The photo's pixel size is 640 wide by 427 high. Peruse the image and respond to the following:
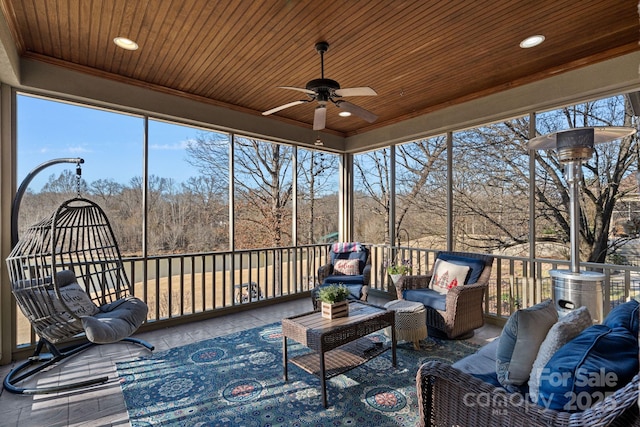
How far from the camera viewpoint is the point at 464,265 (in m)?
3.61

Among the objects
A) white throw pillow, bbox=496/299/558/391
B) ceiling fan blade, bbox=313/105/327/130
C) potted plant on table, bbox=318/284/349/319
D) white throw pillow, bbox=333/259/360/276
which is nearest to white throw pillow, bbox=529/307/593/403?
white throw pillow, bbox=496/299/558/391

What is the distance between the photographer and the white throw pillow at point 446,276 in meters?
3.55

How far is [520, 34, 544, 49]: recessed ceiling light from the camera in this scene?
283 centimetres

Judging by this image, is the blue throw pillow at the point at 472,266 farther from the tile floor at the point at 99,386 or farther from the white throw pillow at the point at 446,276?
the tile floor at the point at 99,386

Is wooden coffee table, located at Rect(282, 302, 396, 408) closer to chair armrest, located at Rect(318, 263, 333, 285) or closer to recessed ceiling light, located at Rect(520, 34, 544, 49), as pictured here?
chair armrest, located at Rect(318, 263, 333, 285)

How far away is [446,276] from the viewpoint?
3.66 meters

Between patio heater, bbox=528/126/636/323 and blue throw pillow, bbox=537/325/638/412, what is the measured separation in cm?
174

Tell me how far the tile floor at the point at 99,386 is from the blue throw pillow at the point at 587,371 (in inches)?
94.7

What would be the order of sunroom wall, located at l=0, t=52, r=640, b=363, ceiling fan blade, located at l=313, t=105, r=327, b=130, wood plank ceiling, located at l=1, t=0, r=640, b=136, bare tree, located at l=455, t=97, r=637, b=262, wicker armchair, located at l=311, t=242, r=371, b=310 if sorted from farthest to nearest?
wicker armchair, located at l=311, t=242, r=371, b=310
bare tree, located at l=455, t=97, r=637, b=262
ceiling fan blade, located at l=313, t=105, r=327, b=130
sunroom wall, located at l=0, t=52, r=640, b=363
wood plank ceiling, located at l=1, t=0, r=640, b=136

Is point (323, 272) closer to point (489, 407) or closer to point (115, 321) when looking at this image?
point (115, 321)

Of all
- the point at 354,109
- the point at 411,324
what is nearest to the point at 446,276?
the point at 411,324

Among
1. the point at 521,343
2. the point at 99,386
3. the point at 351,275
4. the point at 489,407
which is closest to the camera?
the point at 489,407

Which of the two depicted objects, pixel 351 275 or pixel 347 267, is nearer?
pixel 351 275

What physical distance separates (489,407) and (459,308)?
2.03m
